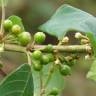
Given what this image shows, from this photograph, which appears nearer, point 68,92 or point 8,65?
point 8,65

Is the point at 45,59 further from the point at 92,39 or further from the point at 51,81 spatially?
the point at 51,81

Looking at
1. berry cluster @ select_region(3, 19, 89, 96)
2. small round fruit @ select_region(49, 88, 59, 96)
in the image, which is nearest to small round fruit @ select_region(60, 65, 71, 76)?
berry cluster @ select_region(3, 19, 89, 96)

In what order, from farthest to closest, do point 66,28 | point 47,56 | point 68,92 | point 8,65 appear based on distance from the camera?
1. point 68,92
2. point 8,65
3. point 66,28
4. point 47,56

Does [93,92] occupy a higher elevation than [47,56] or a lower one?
lower

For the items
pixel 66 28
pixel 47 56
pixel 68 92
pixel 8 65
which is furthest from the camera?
pixel 68 92

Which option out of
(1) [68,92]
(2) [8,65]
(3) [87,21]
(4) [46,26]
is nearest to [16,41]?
(4) [46,26]

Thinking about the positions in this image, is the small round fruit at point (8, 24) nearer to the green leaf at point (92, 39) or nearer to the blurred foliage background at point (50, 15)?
the green leaf at point (92, 39)

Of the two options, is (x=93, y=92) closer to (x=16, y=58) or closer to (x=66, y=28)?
A: (x=16, y=58)

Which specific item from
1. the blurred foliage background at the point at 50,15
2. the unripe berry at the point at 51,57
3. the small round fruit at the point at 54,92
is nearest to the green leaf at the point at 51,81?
the small round fruit at the point at 54,92
